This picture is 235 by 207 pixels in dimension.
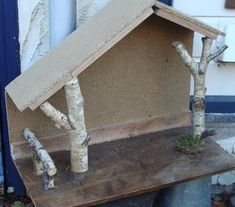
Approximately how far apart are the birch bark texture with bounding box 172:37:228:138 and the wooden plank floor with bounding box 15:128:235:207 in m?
0.14

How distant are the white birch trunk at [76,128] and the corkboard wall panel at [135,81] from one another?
0.91ft

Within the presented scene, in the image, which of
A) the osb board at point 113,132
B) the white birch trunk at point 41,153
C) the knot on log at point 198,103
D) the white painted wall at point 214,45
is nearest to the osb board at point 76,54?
the white birch trunk at point 41,153

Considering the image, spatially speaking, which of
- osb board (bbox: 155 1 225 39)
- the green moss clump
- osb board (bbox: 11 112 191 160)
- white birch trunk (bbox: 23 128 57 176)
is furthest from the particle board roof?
the green moss clump

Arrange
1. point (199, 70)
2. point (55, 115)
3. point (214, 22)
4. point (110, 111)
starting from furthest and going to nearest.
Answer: point (214, 22), point (110, 111), point (199, 70), point (55, 115)

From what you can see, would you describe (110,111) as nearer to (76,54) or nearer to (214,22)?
(76,54)

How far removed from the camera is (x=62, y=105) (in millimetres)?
1891

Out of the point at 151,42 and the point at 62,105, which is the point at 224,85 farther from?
the point at 62,105

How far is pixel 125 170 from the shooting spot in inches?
68.8

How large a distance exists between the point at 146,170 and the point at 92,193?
282mm

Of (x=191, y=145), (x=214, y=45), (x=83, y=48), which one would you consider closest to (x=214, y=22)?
(x=214, y=45)

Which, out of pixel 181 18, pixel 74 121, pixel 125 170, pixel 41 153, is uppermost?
pixel 181 18

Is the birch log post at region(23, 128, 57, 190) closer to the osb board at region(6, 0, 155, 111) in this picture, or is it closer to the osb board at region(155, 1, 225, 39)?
the osb board at region(6, 0, 155, 111)

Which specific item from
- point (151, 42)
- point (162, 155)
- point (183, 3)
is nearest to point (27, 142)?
point (162, 155)

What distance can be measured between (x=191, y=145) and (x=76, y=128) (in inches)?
22.6
